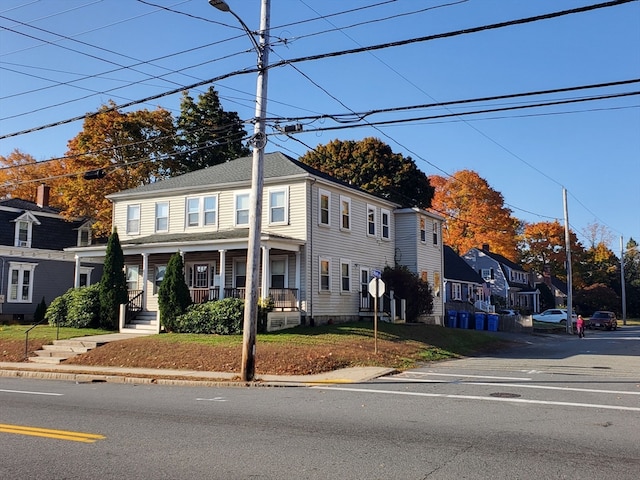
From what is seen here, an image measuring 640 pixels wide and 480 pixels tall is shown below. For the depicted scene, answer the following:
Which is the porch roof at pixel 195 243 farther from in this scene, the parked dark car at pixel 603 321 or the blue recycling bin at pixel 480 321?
the parked dark car at pixel 603 321

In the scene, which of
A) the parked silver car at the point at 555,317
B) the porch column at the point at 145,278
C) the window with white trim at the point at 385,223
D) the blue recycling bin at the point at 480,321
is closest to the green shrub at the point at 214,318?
the porch column at the point at 145,278

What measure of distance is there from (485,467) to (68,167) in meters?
43.7

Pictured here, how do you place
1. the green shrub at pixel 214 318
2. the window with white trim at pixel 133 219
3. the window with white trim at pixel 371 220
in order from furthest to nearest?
the window with white trim at pixel 371 220 → the window with white trim at pixel 133 219 → the green shrub at pixel 214 318

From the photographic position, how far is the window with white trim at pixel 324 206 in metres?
27.4

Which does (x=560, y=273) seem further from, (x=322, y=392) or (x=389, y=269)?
(x=322, y=392)

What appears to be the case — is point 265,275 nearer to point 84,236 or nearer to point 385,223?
point 385,223

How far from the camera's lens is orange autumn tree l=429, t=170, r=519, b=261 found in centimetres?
6372

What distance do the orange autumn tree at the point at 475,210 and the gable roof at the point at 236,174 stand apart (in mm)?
35467

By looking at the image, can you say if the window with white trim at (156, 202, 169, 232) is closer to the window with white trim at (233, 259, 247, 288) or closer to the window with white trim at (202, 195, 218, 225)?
the window with white trim at (202, 195, 218, 225)

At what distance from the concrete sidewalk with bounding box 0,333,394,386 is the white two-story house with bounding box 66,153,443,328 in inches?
274

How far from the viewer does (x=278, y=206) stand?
27.4 meters

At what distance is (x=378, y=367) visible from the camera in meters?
18.3

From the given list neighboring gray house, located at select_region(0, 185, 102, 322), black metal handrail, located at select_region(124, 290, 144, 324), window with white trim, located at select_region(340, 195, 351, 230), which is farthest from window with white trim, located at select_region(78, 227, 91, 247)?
window with white trim, located at select_region(340, 195, 351, 230)

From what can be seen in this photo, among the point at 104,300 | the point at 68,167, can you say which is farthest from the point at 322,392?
the point at 68,167
